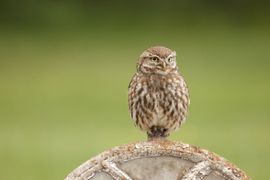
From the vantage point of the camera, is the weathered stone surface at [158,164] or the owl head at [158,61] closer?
the weathered stone surface at [158,164]

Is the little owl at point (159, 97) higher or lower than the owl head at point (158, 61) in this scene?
lower

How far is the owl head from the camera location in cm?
911

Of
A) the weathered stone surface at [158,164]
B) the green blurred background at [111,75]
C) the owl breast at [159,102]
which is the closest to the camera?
the weathered stone surface at [158,164]

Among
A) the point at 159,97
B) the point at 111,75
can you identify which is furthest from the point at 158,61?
the point at 111,75

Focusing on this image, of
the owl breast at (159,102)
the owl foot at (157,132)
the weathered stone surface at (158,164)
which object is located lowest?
the weathered stone surface at (158,164)

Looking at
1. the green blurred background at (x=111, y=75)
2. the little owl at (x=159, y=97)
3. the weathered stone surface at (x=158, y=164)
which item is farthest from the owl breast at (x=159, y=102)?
the green blurred background at (x=111, y=75)

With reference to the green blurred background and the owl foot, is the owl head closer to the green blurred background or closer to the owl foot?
the owl foot

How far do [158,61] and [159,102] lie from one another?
0.26m

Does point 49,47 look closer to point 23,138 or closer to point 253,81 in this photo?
point 253,81

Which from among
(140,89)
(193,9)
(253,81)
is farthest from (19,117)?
(140,89)

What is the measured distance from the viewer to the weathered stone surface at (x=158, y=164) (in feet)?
26.4

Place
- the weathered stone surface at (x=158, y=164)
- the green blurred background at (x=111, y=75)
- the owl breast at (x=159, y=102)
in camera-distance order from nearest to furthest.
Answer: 1. the weathered stone surface at (x=158, y=164)
2. the owl breast at (x=159, y=102)
3. the green blurred background at (x=111, y=75)

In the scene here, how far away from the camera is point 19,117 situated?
19969 millimetres

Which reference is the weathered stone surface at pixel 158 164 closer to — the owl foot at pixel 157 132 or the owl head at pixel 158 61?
the owl foot at pixel 157 132
